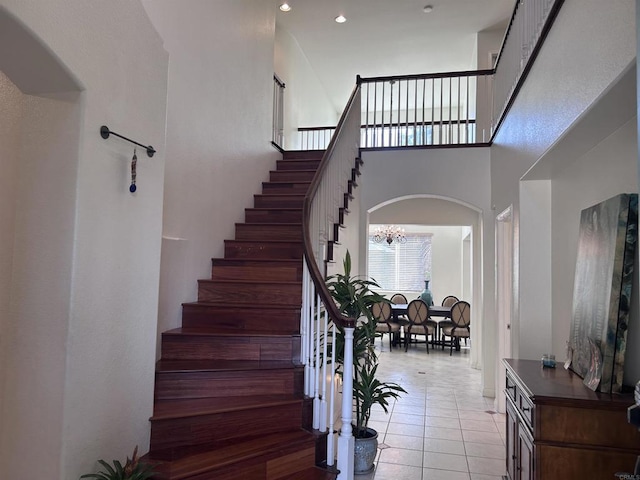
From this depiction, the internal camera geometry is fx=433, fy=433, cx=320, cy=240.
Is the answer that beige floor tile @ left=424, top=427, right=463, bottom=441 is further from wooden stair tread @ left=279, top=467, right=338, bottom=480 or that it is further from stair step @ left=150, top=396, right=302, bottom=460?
stair step @ left=150, top=396, right=302, bottom=460

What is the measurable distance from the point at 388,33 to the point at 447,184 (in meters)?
2.93

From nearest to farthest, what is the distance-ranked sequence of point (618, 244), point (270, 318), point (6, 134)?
point (6, 134), point (618, 244), point (270, 318)

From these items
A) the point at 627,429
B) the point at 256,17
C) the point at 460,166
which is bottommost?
the point at 627,429

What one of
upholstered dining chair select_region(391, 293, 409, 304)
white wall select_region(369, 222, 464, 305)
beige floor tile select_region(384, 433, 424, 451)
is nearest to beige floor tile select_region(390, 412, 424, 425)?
beige floor tile select_region(384, 433, 424, 451)

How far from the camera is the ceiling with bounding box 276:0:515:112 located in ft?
20.1

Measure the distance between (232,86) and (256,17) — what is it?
3.63 feet

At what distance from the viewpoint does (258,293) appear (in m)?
3.40

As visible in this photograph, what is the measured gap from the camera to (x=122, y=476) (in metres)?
1.85

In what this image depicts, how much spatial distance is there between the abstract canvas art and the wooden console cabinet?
132 mm

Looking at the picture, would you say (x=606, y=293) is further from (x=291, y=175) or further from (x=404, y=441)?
(x=291, y=175)

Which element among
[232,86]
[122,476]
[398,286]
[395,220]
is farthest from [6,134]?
[398,286]

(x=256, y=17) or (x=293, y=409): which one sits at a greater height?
(x=256, y=17)

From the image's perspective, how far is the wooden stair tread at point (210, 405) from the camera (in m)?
2.37

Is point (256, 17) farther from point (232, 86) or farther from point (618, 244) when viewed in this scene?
point (618, 244)
